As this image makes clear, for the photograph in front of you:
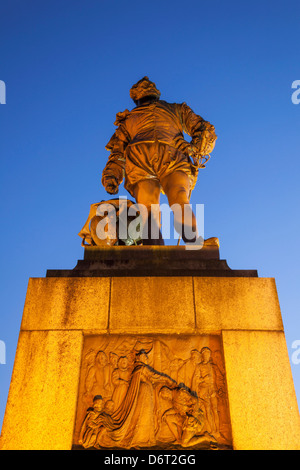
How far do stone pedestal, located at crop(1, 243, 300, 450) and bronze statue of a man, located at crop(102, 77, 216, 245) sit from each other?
4.65 ft

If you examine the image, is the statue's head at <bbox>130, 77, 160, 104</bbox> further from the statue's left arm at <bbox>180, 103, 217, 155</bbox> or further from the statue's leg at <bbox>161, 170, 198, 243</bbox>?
the statue's leg at <bbox>161, 170, 198, 243</bbox>

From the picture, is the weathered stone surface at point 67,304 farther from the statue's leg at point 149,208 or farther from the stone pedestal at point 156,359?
the statue's leg at point 149,208

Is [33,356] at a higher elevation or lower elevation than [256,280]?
lower

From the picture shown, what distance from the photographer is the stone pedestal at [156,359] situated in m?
4.44

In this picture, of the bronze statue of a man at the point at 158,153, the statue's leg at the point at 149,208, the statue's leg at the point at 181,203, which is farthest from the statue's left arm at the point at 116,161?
the statue's leg at the point at 181,203

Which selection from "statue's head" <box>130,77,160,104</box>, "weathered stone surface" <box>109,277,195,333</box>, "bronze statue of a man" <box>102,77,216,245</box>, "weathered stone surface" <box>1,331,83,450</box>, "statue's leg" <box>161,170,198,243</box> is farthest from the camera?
"statue's head" <box>130,77,160,104</box>

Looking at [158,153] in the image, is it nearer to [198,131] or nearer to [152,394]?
[198,131]

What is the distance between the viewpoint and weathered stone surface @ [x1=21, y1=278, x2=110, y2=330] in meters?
5.07

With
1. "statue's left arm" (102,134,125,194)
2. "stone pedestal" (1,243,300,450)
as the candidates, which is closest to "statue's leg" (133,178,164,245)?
"statue's left arm" (102,134,125,194)

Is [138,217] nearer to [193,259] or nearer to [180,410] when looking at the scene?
[193,259]

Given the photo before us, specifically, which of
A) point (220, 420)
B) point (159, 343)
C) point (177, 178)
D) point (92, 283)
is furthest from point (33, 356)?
point (177, 178)

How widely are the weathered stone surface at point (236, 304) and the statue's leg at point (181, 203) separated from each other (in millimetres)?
1067

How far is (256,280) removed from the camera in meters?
5.39
